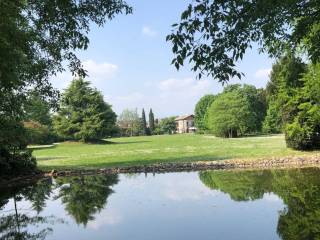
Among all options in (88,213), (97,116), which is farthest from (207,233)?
(97,116)

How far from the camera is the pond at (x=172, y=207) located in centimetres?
945

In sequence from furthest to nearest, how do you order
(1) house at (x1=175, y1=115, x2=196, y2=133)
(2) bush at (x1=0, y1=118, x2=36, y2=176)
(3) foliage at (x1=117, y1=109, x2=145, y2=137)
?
(1) house at (x1=175, y1=115, x2=196, y2=133) → (3) foliage at (x1=117, y1=109, x2=145, y2=137) → (2) bush at (x1=0, y1=118, x2=36, y2=176)

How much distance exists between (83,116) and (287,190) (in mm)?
50339

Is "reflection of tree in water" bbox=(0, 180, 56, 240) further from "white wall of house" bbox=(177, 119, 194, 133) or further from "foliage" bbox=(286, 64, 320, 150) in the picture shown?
"white wall of house" bbox=(177, 119, 194, 133)

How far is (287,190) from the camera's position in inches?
541

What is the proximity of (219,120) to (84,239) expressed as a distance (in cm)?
5819

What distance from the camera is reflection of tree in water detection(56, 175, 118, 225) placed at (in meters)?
12.3

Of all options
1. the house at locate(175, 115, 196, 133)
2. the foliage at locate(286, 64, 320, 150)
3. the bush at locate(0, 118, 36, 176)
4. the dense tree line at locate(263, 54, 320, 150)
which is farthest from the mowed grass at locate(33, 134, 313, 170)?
the house at locate(175, 115, 196, 133)

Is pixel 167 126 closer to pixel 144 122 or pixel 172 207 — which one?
pixel 144 122

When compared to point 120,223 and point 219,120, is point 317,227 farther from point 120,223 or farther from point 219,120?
point 219,120

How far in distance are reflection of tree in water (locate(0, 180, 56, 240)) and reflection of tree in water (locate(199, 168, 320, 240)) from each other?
5337mm

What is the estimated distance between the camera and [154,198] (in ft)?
46.3

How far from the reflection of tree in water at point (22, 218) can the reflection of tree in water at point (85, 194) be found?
0.72 meters

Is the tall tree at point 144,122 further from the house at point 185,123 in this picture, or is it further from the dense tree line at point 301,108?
the dense tree line at point 301,108
